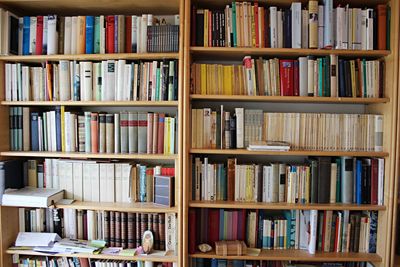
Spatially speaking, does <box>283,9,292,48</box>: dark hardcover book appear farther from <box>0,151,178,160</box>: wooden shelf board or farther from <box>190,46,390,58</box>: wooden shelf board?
<box>0,151,178,160</box>: wooden shelf board

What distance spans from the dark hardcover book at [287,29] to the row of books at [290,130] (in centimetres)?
44

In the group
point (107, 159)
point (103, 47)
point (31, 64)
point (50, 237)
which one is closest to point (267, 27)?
point (103, 47)

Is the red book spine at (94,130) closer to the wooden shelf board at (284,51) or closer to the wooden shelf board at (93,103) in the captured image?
the wooden shelf board at (93,103)

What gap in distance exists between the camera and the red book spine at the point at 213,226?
179cm

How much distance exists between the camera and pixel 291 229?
1.78 m

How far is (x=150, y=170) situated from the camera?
1822 millimetres

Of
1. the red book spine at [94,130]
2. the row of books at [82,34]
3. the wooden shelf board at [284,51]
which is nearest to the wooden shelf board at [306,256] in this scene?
the red book spine at [94,130]

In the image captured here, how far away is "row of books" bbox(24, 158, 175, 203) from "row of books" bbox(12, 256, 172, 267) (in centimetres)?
39

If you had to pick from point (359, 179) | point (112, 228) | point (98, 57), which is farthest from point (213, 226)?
point (98, 57)

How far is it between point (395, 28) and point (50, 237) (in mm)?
2489

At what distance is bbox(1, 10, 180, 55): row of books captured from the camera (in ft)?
5.76

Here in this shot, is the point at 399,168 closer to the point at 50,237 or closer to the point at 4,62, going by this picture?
the point at 50,237

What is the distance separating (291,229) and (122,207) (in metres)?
1.08

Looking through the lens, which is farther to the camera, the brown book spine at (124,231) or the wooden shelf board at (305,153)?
the brown book spine at (124,231)
